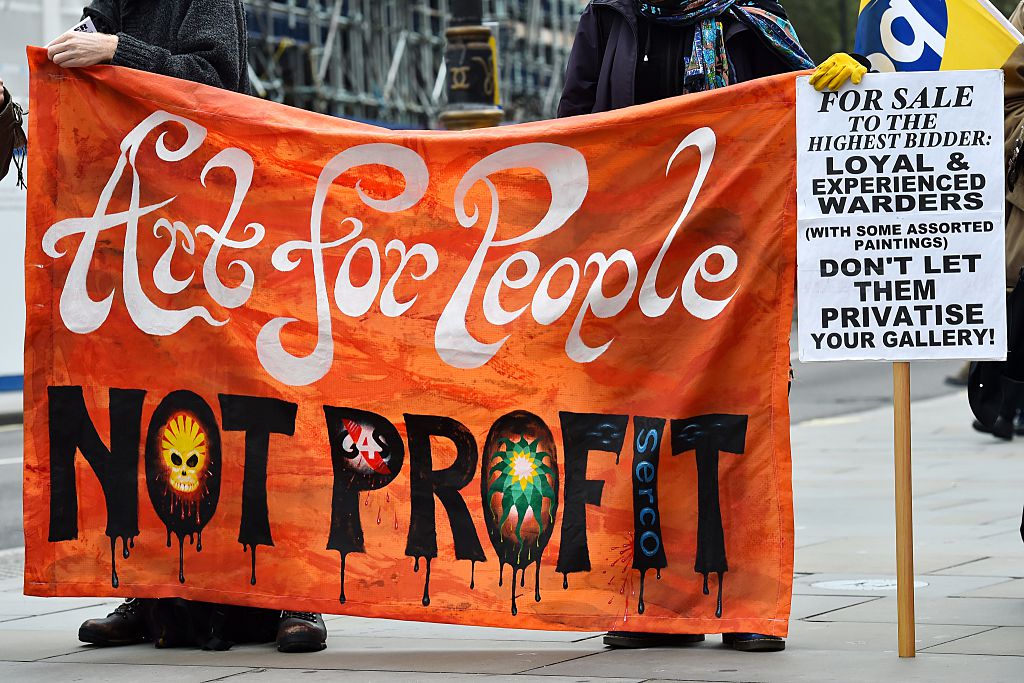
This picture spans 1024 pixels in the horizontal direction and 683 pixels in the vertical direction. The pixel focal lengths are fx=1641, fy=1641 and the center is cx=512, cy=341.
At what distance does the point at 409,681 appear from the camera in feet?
14.8

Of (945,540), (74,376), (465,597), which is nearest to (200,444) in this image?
(74,376)

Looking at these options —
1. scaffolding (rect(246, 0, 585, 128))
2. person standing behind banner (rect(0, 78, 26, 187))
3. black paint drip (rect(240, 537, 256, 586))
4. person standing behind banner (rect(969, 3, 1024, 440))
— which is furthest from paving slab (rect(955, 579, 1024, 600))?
scaffolding (rect(246, 0, 585, 128))

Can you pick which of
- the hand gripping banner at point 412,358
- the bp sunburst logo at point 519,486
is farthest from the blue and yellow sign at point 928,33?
the bp sunburst logo at point 519,486

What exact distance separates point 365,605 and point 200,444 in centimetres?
75

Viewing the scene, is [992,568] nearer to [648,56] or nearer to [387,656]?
[648,56]

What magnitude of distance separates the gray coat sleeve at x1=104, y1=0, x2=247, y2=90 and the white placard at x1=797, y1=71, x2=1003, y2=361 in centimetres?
199

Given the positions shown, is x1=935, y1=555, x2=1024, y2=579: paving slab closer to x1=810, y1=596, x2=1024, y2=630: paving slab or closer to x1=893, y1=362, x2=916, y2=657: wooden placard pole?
x1=810, y1=596, x2=1024, y2=630: paving slab

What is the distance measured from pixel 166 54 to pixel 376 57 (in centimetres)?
3047

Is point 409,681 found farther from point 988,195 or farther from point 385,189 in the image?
point 988,195

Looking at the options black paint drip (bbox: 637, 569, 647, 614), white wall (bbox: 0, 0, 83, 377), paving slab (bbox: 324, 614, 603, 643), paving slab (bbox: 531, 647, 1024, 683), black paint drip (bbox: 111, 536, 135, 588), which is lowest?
paving slab (bbox: 324, 614, 603, 643)

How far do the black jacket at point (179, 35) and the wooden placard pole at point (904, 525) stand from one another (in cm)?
237

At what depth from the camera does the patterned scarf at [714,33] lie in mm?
5148

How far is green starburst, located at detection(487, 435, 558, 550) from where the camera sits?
4957 mm

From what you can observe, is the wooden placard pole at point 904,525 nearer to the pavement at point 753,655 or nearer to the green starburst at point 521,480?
the pavement at point 753,655
